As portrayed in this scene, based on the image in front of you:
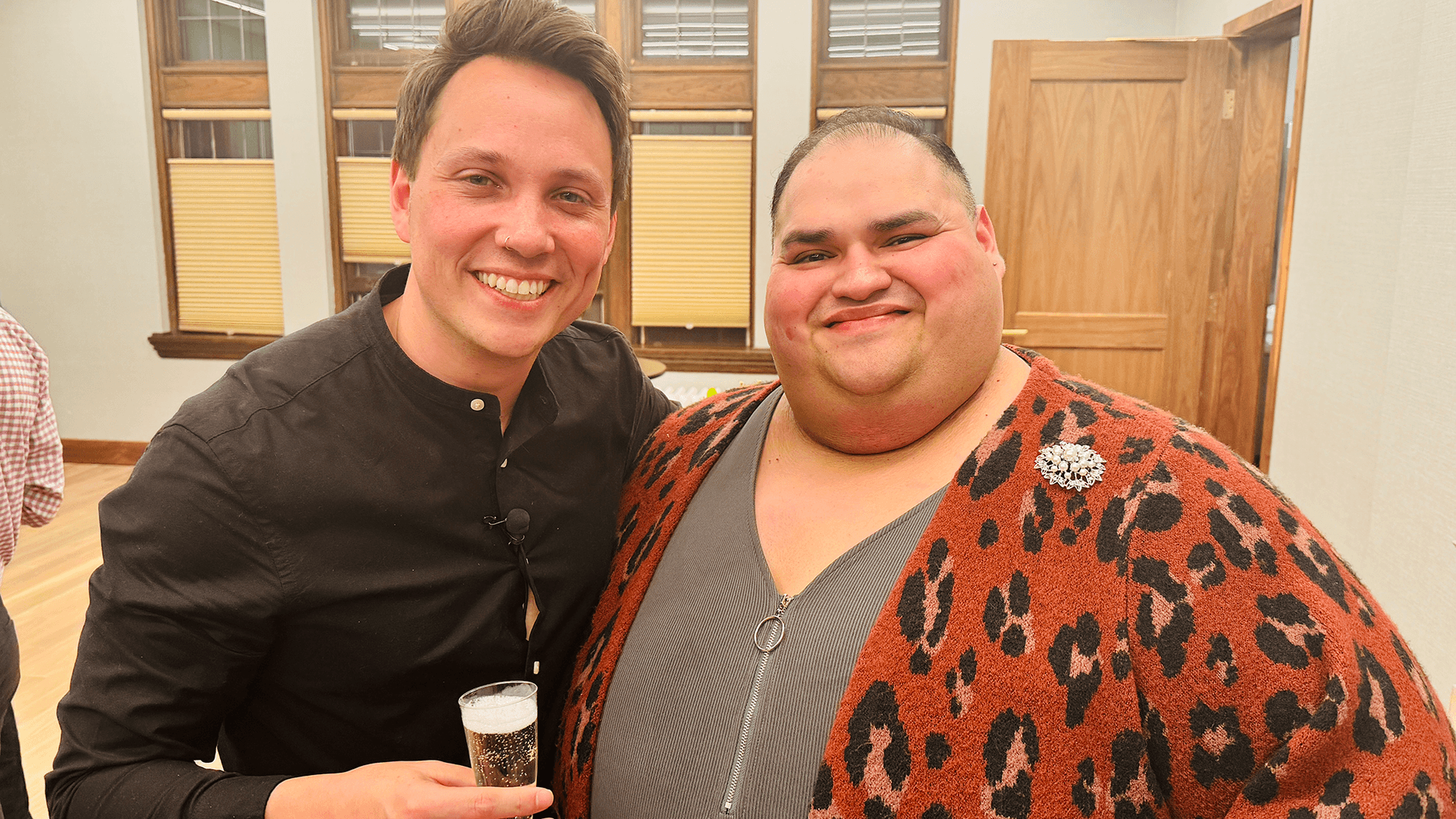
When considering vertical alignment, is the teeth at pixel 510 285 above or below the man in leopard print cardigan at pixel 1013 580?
above

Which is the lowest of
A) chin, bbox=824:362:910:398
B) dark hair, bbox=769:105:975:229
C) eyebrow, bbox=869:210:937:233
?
chin, bbox=824:362:910:398

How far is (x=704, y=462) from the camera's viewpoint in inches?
59.2

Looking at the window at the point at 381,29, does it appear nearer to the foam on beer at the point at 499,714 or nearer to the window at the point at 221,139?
the window at the point at 221,139

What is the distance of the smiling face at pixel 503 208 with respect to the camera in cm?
124

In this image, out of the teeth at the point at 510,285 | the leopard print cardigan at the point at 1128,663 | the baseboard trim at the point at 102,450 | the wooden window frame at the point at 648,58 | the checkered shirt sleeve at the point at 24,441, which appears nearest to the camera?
the leopard print cardigan at the point at 1128,663

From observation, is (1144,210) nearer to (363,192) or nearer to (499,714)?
(499,714)

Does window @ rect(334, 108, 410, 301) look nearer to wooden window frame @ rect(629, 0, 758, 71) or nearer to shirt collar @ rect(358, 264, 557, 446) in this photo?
wooden window frame @ rect(629, 0, 758, 71)

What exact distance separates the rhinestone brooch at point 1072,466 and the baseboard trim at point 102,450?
6.81m

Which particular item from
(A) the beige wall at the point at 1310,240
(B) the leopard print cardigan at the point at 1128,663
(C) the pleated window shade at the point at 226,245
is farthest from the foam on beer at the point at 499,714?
(C) the pleated window shade at the point at 226,245

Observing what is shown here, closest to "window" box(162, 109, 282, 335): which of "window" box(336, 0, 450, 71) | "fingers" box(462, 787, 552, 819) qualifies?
"window" box(336, 0, 450, 71)

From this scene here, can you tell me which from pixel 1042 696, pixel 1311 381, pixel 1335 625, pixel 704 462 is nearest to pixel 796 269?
pixel 704 462

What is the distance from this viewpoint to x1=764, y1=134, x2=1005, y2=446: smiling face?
121 centimetres

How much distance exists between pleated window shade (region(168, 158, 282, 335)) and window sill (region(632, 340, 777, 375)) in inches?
99.6

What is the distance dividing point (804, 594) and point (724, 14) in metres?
5.08
